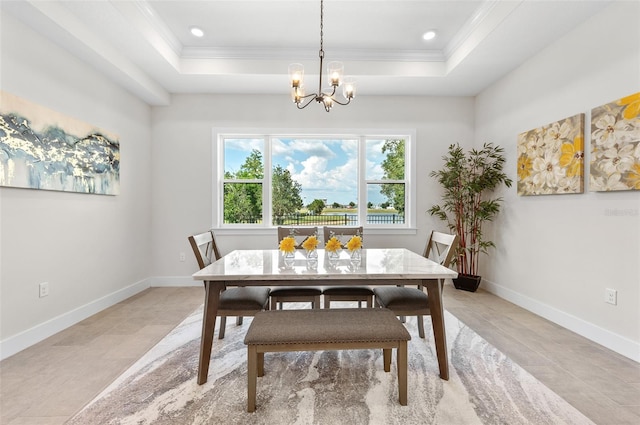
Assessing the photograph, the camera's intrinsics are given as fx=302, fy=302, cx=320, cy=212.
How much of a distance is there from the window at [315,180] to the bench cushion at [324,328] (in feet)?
8.70

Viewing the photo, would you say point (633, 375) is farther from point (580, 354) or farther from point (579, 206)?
point (579, 206)

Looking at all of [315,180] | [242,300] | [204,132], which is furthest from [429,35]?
[242,300]

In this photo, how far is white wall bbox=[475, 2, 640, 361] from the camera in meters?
2.25

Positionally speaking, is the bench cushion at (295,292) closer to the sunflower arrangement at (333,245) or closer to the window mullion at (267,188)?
the sunflower arrangement at (333,245)

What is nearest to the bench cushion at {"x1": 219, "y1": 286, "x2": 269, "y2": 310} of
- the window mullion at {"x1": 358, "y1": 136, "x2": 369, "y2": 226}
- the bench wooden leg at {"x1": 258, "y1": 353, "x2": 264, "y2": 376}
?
the bench wooden leg at {"x1": 258, "y1": 353, "x2": 264, "y2": 376}

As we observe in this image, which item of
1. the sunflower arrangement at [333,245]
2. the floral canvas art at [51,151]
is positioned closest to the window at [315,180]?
the floral canvas art at [51,151]

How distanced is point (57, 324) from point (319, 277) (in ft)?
8.35

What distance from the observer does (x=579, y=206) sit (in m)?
2.64

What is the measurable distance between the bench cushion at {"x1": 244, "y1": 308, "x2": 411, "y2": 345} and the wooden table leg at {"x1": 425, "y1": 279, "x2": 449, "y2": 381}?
29 centimetres

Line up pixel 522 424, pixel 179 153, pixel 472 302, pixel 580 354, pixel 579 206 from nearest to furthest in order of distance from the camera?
pixel 522 424 < pixel 580 354 < pixel 579 206 < pixel 472 302 < pixel 179 153

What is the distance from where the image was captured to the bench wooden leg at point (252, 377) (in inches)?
60.9

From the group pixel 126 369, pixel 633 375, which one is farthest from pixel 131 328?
pixel 633 375

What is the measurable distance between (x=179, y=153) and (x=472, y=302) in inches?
165

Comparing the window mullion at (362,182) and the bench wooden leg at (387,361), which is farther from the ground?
the window mullion at (362,182)
